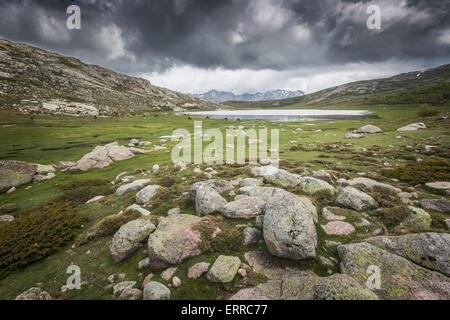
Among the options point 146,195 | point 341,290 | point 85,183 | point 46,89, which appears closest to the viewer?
point 341,290

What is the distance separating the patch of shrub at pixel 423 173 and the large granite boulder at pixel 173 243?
53.9 ft

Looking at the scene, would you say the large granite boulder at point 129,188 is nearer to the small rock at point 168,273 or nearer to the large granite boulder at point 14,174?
the small rock at point 168,273

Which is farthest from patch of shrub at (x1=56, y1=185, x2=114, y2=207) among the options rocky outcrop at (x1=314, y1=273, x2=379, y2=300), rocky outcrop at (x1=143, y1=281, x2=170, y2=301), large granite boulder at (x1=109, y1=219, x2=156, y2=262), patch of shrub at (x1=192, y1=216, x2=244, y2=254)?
rocky outcrop at (x1=314, y1=273, x2=379, y2=300)

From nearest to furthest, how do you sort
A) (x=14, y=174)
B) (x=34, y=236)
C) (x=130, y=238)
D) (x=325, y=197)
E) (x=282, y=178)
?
(x=130, y=238) < (x=34, y=236) < (x=325, y=197) < (x=282, y=178) < (x=14, y=174)

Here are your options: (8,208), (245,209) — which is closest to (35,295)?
(245,209)

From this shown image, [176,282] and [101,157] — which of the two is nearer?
[176,282]

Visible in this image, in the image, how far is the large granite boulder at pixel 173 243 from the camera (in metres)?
6.60

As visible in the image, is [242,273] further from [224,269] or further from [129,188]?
[129,188]

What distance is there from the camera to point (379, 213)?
28.4 feet

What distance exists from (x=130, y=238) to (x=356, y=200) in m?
12.0

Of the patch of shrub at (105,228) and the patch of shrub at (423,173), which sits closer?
the patch of shrub at (105,228)

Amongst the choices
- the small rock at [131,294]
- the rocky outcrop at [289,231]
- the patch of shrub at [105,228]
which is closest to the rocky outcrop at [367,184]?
the rocky outcrop at [289,231]

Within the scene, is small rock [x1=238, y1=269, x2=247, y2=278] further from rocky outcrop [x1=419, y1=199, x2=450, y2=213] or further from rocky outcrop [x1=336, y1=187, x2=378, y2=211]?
rocky outcrop [x1=419, y1=199, x2=450, y2=213]

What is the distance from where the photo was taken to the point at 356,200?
960cm
